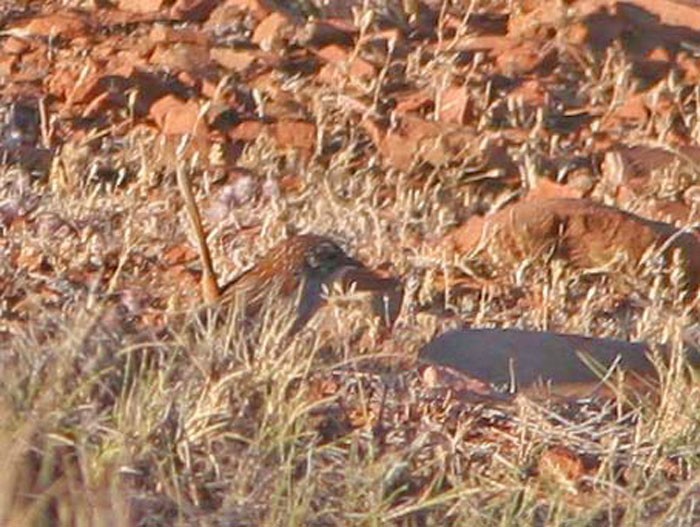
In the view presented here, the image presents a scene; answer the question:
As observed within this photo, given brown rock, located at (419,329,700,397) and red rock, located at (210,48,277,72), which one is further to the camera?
red rock, located at (210,48,277,72)

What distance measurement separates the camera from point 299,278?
6188mm

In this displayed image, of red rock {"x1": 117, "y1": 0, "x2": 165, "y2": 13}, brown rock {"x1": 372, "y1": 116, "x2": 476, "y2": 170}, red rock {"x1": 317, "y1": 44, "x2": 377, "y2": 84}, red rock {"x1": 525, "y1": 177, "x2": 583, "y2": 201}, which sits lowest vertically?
red rock {"x1": 525, "y1": 177, "x2": 583, "y2": 201}

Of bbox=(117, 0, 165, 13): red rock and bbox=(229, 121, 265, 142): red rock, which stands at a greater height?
bbox=(117, 0, 165, 13): red rock

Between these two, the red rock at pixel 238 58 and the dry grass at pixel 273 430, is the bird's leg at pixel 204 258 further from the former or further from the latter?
the red rock at pixel 238 58

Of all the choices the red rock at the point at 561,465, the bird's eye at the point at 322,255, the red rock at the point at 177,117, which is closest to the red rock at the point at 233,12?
the red rock at the point at 177,117

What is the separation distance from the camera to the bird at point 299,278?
6105mm

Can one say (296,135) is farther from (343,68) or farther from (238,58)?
(238,58)

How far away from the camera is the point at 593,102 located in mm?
8305

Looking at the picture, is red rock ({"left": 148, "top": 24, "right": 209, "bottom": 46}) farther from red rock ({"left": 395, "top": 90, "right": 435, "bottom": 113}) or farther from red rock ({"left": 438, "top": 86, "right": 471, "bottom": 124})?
red rock ({"left": 438, "top": 86, "right": 471, "bottom": 124})

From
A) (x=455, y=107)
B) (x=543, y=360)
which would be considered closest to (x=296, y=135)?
(x=455, y=107)

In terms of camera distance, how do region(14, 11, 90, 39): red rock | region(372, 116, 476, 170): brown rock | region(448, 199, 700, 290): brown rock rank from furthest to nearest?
1. region(14, 11, 90, 39): red rock
2. region(372, 116, 476, 170): brown rock
3. region(448, 199, 700, 290): brown rock

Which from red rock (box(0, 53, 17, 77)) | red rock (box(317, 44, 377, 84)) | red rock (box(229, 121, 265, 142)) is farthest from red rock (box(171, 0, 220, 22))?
red rock (box(229, 121, 265, 142))

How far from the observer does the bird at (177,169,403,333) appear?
6.11 m

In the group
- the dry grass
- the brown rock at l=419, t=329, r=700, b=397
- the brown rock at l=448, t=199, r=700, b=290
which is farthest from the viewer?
the brown rock at l=448, t=199, r=700, b=290
